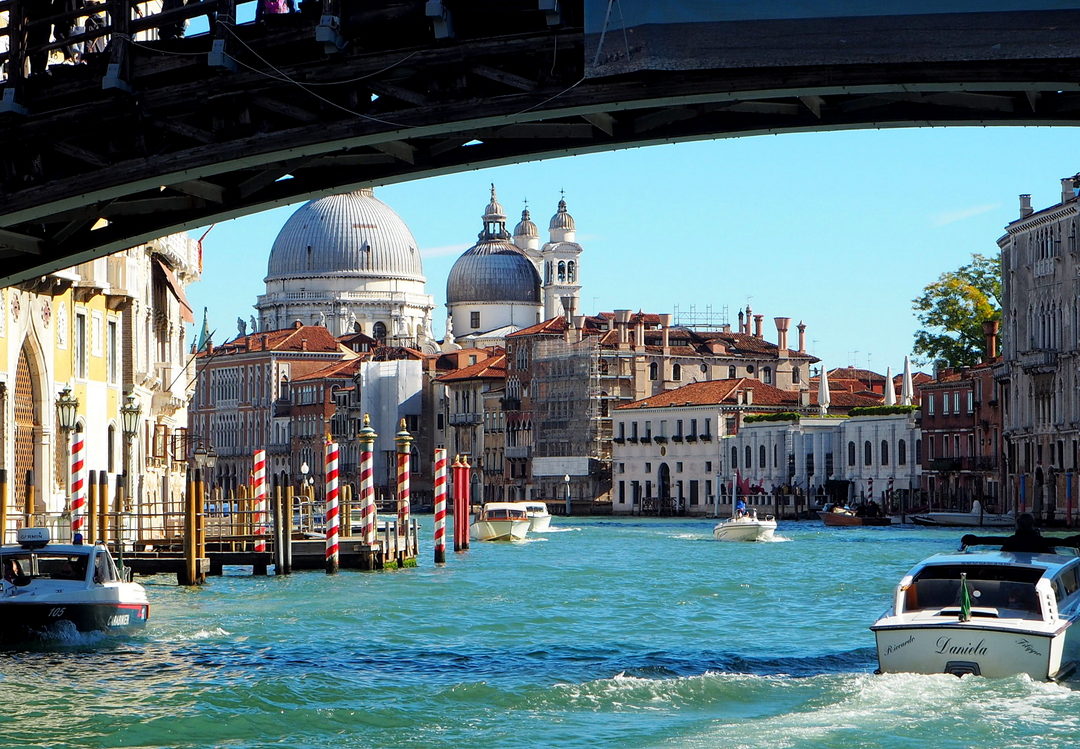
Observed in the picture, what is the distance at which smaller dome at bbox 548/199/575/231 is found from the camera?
134625mm

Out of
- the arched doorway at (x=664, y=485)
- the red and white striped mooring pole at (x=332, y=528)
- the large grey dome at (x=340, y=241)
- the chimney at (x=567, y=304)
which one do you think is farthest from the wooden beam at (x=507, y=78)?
the large grey dome at (x=340, y=241)

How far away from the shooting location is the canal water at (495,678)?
47.2 ft

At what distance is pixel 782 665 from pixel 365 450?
50.6 ft

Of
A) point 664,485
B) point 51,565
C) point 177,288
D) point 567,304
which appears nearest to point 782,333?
point 664,485

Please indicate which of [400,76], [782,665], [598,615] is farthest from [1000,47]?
[598,615]

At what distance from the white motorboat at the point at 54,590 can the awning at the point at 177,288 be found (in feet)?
78.5

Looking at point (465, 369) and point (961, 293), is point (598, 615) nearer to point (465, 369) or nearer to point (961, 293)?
point (961, 293)

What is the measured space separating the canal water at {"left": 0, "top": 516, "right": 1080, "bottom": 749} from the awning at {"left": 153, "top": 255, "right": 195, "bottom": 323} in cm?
1473

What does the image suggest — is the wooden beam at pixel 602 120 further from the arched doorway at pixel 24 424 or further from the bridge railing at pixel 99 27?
the arched doorway at pixel 24 424

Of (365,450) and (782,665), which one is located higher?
(365,450)

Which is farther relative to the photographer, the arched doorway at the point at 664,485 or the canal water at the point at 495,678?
the arched doorway at the point at 664,485

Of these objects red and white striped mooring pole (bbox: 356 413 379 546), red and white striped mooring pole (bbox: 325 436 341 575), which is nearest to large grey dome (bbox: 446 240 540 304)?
red and white striped mooring pole (bbox: 356 413 379 546)

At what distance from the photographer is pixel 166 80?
13.4 m

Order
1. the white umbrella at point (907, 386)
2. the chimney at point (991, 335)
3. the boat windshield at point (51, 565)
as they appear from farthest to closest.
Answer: the white umbrella at point (907, 386)
the chimney at point (991, 335)
the boat windshield at point (51, 565)
